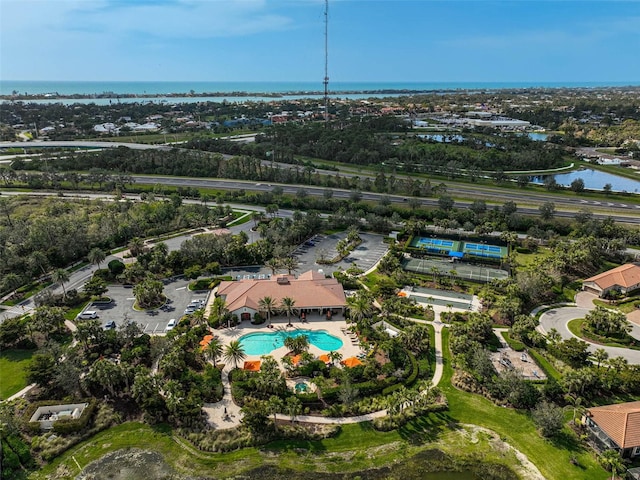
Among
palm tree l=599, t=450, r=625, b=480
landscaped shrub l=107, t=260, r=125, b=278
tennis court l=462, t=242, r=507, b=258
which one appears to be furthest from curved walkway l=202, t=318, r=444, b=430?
tennis court l=462, t=242, r=507, b=258

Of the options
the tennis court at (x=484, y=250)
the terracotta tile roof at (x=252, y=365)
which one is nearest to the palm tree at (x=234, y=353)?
the terracotta tile roof at (x=252, y=365)

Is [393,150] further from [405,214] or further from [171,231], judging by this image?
[171,231]

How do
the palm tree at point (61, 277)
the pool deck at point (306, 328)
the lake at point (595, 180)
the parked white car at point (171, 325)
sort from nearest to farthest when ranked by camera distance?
the pool deck at point (306, 328) < the parked white car at point (171, 325) < the palm tree at point (61, 277) < the lake at point (595, 180)

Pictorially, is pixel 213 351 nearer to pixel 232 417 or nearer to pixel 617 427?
pixel 232 417

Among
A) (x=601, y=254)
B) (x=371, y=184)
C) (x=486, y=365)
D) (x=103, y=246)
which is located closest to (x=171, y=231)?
(x=103, y=246)

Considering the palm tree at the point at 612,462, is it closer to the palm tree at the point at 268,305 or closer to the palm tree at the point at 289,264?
the palm tree at the point at 268,305

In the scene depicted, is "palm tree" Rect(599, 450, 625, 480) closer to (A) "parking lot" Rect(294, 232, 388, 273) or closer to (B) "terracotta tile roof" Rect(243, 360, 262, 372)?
(B) "terracotta tile roof" Rect(243, 360, 262, 372)
